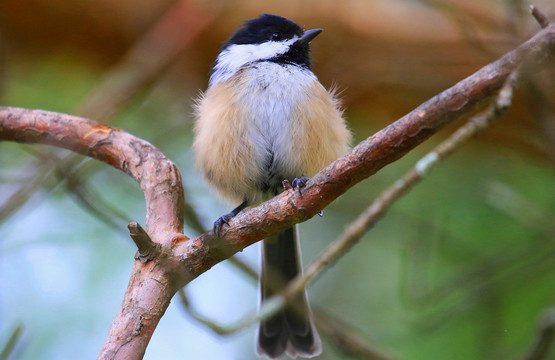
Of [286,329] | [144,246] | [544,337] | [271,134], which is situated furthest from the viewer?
[286,329]

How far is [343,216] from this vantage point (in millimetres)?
4238

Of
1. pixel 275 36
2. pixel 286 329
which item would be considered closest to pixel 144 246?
pixel 286 329

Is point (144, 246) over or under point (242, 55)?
under

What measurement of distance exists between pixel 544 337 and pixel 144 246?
1407 millimetres

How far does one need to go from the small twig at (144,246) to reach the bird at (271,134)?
0.62 metres

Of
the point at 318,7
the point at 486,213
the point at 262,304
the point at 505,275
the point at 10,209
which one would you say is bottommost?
the point at 505,275

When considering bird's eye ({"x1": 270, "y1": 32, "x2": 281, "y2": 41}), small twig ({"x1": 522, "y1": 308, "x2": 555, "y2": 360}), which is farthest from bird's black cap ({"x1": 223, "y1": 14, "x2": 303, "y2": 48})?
small twig ({"x1": 522, "y1": 308, "x2": 555, "y2": 360})

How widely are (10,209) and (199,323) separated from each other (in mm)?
927

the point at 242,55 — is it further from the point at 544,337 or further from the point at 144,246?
A: the point at 544,337

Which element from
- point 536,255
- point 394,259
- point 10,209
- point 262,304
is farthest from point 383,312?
point 10,209

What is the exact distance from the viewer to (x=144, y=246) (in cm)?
169

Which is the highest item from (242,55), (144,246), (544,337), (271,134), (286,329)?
(242,55)

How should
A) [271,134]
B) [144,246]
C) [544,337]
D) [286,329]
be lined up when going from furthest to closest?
1. [286,329]
2. [271,134]
3. [544,337]
4. [144,246]

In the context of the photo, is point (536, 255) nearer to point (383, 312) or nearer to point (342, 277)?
point (383, 312)
